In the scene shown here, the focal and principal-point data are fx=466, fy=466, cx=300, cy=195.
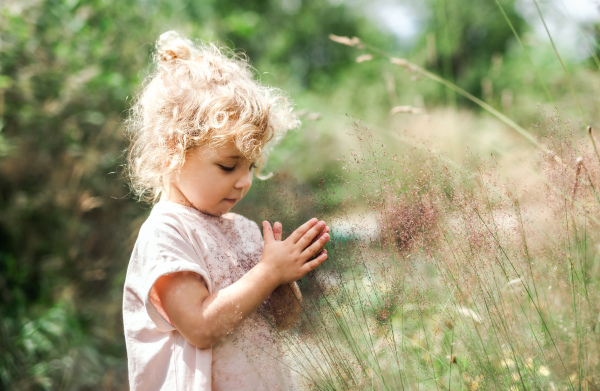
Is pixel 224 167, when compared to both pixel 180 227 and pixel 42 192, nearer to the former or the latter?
pixel 180 227

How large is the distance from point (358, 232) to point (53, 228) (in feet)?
12.0

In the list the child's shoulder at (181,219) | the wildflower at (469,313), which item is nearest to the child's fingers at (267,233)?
the child's shoulder at (181,219)

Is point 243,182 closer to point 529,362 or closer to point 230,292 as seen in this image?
point 230,292

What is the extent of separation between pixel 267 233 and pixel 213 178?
259 mm

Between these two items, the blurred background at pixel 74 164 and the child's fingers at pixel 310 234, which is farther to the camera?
the blurred background at pixel 74 164

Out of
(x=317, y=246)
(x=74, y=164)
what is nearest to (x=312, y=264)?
(x=317, y=246)

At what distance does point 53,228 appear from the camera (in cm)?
409

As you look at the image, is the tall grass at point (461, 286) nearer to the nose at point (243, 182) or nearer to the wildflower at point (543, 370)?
the wildflower at point (543, 370)

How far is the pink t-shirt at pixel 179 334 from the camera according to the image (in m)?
1.33

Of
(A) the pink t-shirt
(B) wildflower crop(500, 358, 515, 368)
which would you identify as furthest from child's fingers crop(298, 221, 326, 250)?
(B) wildflower crop(500, 358, 515, 368)

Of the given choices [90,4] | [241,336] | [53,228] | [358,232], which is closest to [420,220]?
[358,232]

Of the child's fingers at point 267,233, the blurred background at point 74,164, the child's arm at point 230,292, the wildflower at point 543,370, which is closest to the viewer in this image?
the wildflower at point 543,370

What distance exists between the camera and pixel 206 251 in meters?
1.47

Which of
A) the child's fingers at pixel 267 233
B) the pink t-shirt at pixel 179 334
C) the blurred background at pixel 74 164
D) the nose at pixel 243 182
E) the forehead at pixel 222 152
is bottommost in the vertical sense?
the blurred background at pixel 74 164
